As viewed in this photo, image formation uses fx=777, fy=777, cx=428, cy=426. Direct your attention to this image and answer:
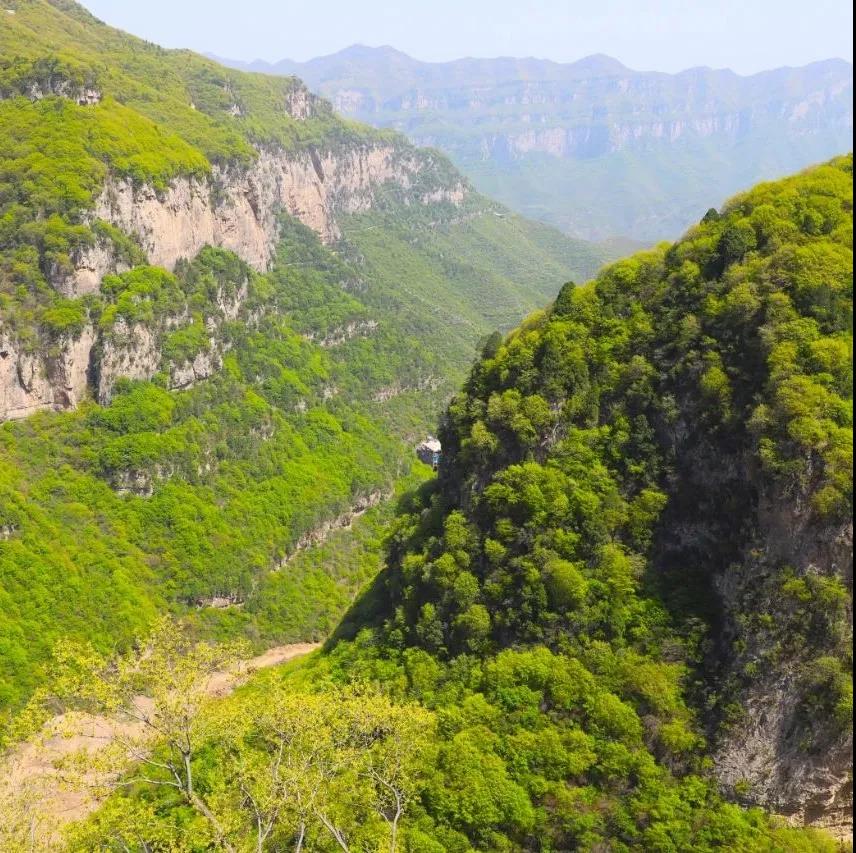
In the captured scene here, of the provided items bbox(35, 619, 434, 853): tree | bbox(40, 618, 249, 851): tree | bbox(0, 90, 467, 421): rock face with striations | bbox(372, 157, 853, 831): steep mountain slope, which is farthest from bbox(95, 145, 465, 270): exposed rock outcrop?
bbox(35, 619, 434, 853): tree

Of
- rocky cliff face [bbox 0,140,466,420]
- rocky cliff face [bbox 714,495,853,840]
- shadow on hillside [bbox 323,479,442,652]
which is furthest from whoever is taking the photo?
rocky cliff face [bbox 0,140,466,420]

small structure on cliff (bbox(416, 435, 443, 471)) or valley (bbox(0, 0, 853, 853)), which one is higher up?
valley (bbox(0, 0, 853, 853))

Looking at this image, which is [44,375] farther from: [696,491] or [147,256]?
[696,491]

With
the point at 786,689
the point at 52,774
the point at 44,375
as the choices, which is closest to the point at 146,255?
the point at 44,375

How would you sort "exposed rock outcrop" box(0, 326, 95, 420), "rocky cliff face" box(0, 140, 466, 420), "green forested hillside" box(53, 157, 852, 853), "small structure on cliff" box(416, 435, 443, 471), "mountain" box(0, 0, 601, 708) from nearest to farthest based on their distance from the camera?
"green forested hillside" box(53, 157, 852, 853), "mountain" box(0, 0, 601, 708), "exposed rock outcrop" box(0, 326, 95, 420), "rocky cliff face" box(0, 140, 466, 420), "small structure on cliff" box(416, 435, 443, 471)

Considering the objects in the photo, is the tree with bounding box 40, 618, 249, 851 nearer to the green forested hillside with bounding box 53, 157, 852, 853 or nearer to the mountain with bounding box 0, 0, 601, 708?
the green forested hillside with bounding box 53, 157, 852, 853

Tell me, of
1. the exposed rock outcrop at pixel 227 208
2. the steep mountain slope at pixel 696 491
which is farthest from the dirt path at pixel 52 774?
the exposed rock outcrop at pixel 227 208

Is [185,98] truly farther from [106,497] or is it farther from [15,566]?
[15,566]
